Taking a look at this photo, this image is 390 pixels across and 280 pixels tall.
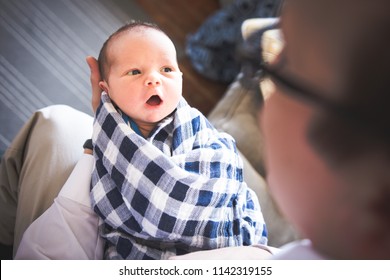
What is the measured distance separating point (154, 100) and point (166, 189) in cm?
13

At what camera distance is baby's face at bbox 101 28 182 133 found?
69cm

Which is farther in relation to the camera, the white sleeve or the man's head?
the white sleeve

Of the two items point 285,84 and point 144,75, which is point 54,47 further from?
point 285,84

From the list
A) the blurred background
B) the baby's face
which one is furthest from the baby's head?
the blurred background

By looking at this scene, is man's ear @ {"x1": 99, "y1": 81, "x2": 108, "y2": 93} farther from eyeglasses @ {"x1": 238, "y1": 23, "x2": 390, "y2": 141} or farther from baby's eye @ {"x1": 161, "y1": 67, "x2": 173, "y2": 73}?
eyeglasses @ {"x1": 238, "y1": 23, "x2": 390, "y2": 141}

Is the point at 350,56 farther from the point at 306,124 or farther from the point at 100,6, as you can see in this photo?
the point at 100,6

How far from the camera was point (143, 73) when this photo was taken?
69 centimetres

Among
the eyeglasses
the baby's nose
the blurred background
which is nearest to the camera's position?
the eyeglasses

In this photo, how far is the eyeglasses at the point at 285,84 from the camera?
1.16 ft

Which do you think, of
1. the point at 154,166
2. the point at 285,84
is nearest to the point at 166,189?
the point at 154,166

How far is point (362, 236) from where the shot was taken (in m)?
0.39

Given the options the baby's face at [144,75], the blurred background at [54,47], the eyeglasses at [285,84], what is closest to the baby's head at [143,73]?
the baby's face at [144,75]

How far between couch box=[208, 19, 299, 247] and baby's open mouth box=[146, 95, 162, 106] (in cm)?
23
